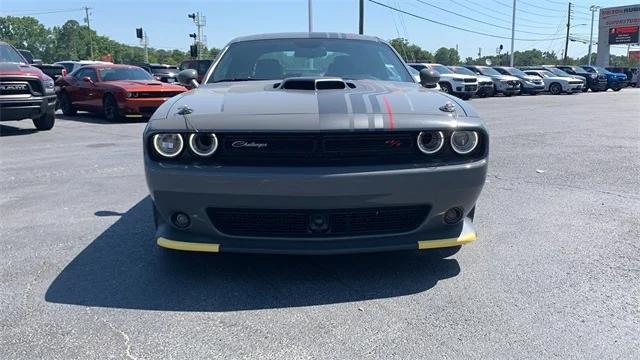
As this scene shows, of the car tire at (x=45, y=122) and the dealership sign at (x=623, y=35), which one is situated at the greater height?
the dealership sign at (x=623, y=35)

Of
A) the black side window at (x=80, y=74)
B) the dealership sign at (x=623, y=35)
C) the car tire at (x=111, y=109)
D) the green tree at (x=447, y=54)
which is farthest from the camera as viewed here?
the green tree at (x=447, y=54)

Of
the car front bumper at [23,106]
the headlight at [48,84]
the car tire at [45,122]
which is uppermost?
the headlight at [48,84]

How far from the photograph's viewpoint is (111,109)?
13062 mm

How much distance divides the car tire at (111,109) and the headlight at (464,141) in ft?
36.8

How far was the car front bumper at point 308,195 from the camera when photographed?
283 centimetres

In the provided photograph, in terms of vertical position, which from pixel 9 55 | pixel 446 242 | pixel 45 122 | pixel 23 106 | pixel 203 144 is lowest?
pixel 446 242

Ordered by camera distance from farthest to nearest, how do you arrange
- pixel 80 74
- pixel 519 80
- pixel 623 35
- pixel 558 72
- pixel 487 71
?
pixel 623 35
pixel 558 72
pixel 487 71
pixel 519 80
pixel 80 74

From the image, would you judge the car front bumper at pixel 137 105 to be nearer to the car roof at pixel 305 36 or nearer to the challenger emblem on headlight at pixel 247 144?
the car roof at pixel 305 36

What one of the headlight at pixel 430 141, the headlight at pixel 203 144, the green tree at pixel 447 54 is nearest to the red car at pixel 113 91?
the headlight at pixel 203 144

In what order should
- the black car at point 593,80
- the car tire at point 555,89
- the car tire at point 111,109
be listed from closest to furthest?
the car tire at point 111,109, the car tire at point 555,89, the black car at point 593,80

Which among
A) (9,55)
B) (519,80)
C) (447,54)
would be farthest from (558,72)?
(447,54)

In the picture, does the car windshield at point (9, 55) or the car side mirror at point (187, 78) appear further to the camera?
the car windshield at point (9, 55)

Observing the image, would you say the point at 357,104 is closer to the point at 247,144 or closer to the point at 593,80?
the point at 247,144

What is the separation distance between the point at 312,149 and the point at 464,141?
0.88m
